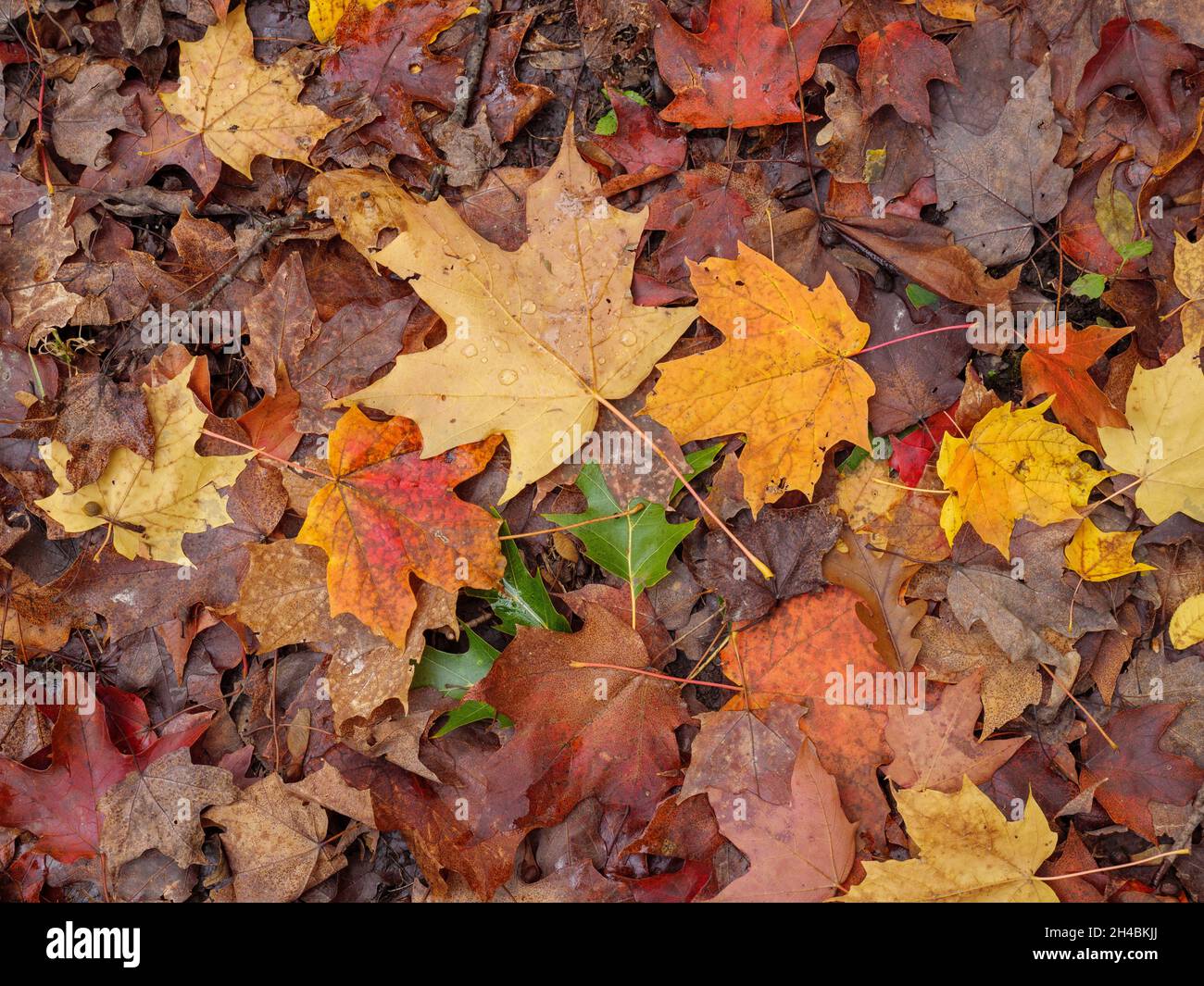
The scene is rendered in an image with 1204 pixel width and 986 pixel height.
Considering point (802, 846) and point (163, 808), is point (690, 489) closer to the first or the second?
point (802, 846)

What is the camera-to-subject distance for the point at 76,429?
246 cm

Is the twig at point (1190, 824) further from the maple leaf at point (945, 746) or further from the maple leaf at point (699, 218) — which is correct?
the maple leaf at point (699, 218)

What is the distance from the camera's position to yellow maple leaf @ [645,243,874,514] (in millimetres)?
2223

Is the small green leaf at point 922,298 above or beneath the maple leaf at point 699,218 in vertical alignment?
beneath

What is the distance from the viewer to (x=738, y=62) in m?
2.34

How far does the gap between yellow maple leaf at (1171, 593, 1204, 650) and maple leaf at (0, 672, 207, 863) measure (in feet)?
10.1

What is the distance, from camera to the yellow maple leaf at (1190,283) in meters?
2.27

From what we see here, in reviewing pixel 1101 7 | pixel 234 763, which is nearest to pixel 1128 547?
pixel 1101 7

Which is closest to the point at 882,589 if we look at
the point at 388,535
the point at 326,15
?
the point at 388,535

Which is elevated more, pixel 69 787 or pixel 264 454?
pixel 264 454

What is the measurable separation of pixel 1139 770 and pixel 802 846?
104 cm

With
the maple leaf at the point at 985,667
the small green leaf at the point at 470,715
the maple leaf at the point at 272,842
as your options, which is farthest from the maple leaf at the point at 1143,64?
the maple leaf at the point at 272,842

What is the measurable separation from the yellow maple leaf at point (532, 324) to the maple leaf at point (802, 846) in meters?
1.20

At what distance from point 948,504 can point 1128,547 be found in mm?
523
